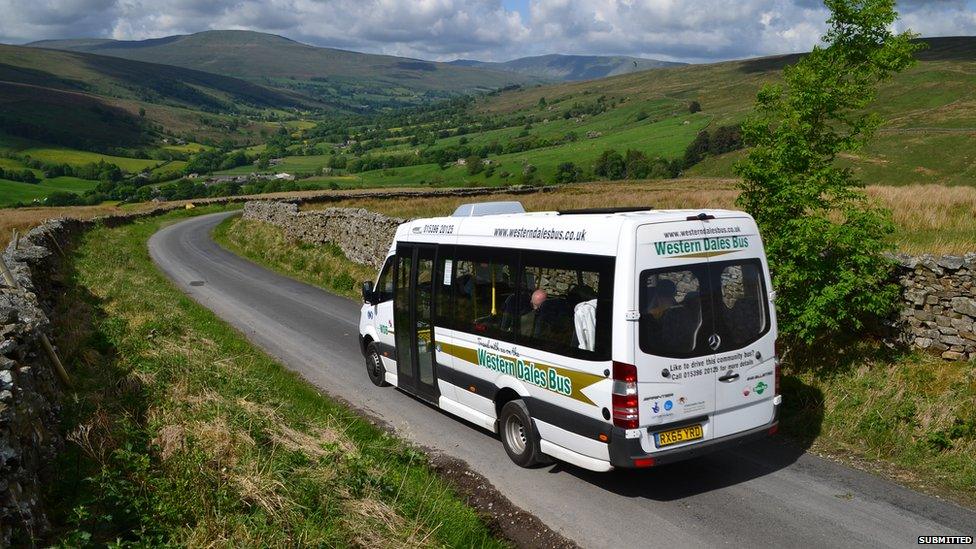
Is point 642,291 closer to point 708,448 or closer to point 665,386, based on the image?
point 665,386

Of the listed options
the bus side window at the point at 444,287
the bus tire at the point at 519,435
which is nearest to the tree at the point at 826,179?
the bus tire at the point at 519,435

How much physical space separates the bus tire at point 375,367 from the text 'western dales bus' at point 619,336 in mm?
3033

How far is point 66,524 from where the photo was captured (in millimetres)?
5312

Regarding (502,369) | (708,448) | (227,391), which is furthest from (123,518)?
(708,448)

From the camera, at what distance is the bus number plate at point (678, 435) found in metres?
6.88

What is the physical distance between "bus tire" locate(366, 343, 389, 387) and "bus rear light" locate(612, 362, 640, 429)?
5.73m

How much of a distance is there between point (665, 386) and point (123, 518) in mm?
5028

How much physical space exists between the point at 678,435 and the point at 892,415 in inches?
131

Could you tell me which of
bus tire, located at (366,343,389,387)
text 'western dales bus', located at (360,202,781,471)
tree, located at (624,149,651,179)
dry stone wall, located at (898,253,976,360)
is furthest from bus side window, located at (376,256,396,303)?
tree, located at (624,149,651,179)

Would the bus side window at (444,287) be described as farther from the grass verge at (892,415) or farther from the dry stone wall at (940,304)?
the dry stone wall at (940,304)

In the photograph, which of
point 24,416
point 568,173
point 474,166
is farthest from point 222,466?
point 474,166

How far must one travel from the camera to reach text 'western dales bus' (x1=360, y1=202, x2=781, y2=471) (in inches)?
269

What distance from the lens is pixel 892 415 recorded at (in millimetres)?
8359

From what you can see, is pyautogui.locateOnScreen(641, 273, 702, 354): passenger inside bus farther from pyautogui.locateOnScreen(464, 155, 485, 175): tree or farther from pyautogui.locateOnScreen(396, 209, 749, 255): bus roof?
pyautogui.locateOnScreen(464, 155, 485, 175): tree
